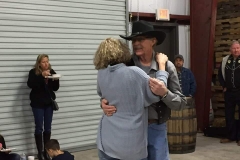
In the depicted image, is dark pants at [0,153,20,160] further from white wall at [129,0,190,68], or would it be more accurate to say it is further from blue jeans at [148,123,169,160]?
white wall at [129,0,190,68]

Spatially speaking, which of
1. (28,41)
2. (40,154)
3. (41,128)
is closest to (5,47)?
(28,41)

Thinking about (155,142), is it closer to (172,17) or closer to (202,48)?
(202,48)

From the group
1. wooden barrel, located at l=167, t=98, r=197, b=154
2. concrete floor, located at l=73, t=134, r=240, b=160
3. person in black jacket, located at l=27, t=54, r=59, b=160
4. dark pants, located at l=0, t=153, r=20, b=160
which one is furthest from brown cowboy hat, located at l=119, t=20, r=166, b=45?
concrete floor, located at l=73, t=134, r=240, b=160

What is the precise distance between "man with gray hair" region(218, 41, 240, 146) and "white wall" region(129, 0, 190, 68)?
165cm

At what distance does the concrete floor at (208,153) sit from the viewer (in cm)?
557

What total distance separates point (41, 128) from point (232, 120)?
3346 millimetres

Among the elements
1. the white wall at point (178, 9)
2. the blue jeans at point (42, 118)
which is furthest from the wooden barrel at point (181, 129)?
the white wall at point (178, 9)

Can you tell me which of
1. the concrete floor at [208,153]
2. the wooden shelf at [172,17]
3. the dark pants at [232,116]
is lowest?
the concrete floor at [208,153]

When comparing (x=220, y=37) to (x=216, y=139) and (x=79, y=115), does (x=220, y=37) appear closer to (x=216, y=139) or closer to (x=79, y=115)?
(x=216, y=139)

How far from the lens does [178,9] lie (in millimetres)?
8062

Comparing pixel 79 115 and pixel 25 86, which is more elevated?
pixel 25 86

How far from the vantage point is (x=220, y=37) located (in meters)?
7.84

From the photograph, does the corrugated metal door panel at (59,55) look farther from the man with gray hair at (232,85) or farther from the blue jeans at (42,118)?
the man with gray hair at (232,85)

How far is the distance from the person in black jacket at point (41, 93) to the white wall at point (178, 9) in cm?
261
